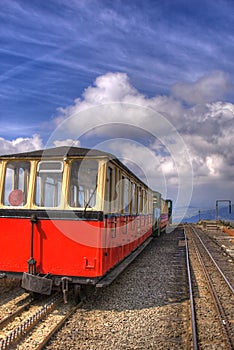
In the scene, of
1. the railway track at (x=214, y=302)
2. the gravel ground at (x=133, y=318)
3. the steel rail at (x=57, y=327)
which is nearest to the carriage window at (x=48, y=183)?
the steel rail at (x=57, y=327)

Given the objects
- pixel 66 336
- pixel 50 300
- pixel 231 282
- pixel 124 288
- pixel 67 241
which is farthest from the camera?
pixel 231 282

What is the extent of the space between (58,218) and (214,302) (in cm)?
389

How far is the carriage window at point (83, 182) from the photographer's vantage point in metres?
7.53

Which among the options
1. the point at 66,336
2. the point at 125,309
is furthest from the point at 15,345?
the point at 125,309

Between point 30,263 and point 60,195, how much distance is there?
147cm

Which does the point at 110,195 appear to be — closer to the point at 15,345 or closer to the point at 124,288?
the point at 124,288

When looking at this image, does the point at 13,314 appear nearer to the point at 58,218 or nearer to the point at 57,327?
the point at 57,327

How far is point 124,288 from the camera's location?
9.36 meters

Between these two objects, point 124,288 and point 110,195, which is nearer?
point 110,195

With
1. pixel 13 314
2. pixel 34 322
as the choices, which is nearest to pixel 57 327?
pixel 34 322

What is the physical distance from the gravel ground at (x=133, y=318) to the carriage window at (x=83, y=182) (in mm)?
2144

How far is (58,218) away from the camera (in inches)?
290

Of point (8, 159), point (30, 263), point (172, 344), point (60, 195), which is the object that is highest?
point (8, 159)

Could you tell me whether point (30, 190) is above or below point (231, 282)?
above
